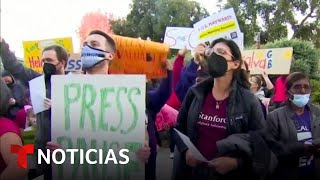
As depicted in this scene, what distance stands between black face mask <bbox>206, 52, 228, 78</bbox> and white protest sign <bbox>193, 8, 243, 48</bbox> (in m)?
0.50

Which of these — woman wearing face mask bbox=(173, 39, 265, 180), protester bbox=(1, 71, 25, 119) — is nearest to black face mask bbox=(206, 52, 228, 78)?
woman wearing face mask bbox=(173, 39, 265, 180)

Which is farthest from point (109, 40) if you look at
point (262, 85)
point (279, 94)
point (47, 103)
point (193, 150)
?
point (262, 85)

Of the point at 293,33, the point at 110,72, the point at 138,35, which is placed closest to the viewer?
the point at 110,72

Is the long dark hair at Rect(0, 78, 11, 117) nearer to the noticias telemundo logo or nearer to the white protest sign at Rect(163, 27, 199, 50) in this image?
the noticias telemundo logo

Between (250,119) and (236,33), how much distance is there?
28.1 inches

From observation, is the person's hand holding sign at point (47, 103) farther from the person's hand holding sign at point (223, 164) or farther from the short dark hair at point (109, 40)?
the person's hand holding sign at point (223, 164)

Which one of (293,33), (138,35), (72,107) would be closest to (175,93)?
(138,35)

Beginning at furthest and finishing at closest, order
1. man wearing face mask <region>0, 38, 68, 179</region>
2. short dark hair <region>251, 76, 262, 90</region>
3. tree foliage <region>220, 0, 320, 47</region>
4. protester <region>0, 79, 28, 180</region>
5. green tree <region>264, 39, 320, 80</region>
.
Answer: short dark hair <region>251, 76, 262, 90</region>
green tree <region>264, 39, 320, 80</region>
tree foliage <region>220, 0, 320, 47</region>
man wearing face mask <region>0, 38, 68, 179</region>
protester <region>0, 79, 28, 180</region>

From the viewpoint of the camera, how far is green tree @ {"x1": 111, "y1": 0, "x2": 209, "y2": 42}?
2176mm

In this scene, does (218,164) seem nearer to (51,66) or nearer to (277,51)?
(51,66)

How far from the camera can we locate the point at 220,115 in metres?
1.82

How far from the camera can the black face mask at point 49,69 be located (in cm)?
197

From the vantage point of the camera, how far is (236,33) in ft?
7.88

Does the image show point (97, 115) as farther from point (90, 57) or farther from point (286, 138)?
point (286, 138)
